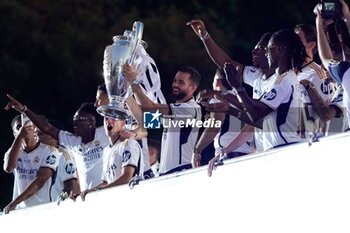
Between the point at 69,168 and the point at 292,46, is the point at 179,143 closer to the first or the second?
the point at 292,46

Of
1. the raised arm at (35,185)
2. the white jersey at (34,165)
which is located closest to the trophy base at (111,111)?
the raised arm at (35,185)

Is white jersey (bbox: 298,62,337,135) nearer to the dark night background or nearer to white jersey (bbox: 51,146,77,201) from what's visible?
white jersey (bbox: 51,146,77,201)

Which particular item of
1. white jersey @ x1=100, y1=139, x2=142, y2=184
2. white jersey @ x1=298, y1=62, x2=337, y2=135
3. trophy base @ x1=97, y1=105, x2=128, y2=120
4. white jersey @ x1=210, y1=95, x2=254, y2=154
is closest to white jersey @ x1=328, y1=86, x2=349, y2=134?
white jersey @ x1=298, y1=62, x2=337, y2=135

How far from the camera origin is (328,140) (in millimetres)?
5461

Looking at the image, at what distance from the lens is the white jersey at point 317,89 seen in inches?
267

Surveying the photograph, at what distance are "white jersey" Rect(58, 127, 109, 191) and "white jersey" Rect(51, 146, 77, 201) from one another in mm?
398

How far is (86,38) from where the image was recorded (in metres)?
14.6

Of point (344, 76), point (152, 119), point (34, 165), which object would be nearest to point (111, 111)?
point (152, 119)

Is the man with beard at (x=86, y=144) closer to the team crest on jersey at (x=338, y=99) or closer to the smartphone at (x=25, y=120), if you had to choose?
the smartphone at (x=25, y=120)

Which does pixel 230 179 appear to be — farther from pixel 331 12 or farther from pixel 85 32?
pixel 85 32

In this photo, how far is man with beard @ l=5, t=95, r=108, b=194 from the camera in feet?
28.5

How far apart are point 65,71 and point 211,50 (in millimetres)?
6592

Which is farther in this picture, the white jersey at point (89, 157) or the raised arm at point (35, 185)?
the raised arm at point (35, 185)

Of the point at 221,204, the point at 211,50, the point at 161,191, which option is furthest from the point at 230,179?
the point at 211,50
